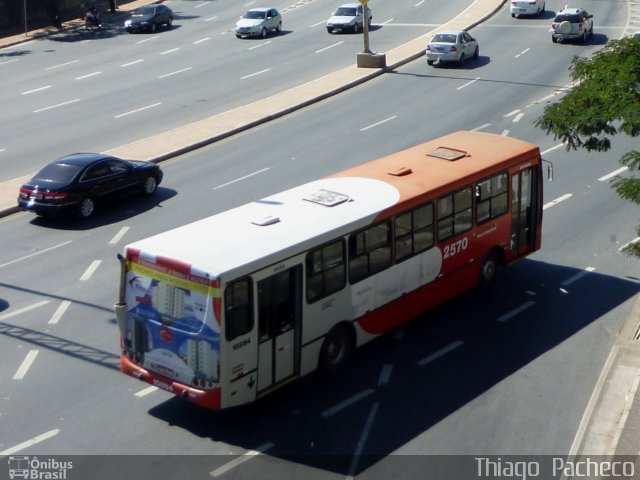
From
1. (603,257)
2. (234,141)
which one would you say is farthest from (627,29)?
(603,257)

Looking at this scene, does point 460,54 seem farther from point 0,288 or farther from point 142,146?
point 0,288

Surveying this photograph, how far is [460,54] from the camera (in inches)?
1781

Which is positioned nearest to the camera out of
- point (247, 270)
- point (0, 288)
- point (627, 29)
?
point (247, 270)

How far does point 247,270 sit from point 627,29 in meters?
44.4

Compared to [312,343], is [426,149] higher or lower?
higher

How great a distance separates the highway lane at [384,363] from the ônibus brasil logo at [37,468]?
1.08 ft

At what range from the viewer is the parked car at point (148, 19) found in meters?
56.5

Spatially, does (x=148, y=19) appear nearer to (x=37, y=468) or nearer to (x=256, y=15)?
(x=256, y=15)

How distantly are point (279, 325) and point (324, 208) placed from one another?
7.93ft

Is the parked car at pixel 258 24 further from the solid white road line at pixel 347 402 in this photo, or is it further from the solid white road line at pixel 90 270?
the solid white road line at pixel 347 402

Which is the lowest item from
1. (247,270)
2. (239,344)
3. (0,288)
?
(0,288)

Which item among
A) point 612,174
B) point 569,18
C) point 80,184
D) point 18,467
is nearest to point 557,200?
point 612,174

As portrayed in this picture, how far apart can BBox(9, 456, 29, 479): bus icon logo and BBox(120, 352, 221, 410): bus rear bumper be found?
210 cm

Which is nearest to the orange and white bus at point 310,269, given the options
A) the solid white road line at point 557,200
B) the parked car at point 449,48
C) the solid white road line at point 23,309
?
the solid white road line at point 23,309
